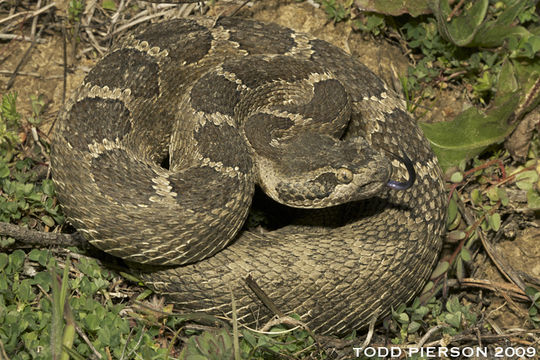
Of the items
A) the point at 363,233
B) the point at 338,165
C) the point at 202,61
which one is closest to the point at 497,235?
the point at 363,233

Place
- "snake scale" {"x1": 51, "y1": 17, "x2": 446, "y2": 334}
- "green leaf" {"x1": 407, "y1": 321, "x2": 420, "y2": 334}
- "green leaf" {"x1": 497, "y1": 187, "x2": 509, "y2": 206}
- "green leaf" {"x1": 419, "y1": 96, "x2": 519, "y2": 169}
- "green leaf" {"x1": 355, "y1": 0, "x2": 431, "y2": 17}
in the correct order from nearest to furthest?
1. "snake scale" {"x1": 51, "y1": 17, "x2": 446, "y2": 334}
2. "green leaf" {"x1": 407, "y1": 321, "x2": 420, "y2": 334}
3. "green leaf" {"x1": 497, "y1": 187, "x2": 509, "y2": 206}
4. "green leaf" {"x1": 419, "y1": 96, "x2": 519, "y2": 169}
5. "green leaf" {"x1": 355, "y1": 0, "x2": 431, "y2": 17}

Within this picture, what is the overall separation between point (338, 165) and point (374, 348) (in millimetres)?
1596

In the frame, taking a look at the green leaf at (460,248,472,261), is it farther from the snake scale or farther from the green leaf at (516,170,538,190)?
the green leaf at (516,170,538,190)

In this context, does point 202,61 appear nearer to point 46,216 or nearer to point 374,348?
point 46,216

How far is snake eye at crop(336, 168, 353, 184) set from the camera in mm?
5102

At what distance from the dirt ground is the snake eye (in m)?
1.92

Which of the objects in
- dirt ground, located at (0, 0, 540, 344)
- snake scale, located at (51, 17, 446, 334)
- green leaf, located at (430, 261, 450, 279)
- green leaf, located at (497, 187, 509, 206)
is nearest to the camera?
snake scale, located at (51, 17, 446, 334)

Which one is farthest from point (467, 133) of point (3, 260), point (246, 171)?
point (3, 260)

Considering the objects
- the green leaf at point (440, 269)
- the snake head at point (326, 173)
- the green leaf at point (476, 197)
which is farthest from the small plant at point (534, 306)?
the snake head at point (326, 173)

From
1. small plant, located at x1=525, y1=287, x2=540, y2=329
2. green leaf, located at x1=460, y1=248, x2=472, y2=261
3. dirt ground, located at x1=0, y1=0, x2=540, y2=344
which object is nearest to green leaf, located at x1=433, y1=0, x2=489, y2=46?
dirt ground, located at x1=0, y1=0, x2=540, y2=344

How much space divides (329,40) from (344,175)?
2.49m

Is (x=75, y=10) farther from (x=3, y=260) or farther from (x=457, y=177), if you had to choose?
(x=457, y=177)

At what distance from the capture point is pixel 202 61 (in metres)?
6.17

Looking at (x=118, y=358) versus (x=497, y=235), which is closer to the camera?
(x=118, y=358)
